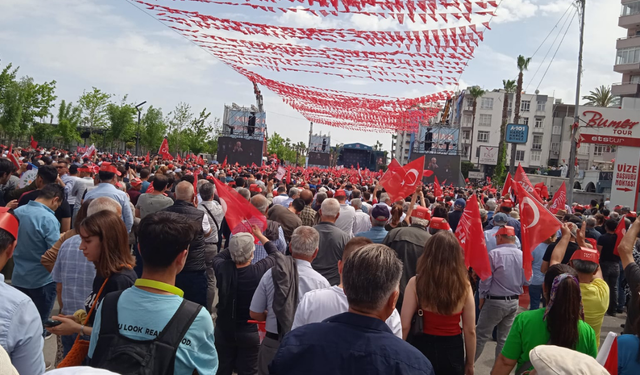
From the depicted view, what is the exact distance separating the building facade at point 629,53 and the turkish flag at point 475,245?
47105 mm

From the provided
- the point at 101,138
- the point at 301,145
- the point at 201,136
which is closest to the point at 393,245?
the point at 101,138

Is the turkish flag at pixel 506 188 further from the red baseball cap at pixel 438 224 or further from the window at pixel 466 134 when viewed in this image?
the window at pixel 466 134

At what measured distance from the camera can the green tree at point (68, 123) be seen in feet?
160

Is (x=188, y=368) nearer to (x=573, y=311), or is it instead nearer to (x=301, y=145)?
(x=573, y=311)

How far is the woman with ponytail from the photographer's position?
3270 mm

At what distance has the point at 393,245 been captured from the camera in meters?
5.30

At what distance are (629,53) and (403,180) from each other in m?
45.8

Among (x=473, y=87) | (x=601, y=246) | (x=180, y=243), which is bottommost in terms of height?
(x=601, y=246)

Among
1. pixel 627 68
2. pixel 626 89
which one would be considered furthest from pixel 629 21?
pixel 626 89

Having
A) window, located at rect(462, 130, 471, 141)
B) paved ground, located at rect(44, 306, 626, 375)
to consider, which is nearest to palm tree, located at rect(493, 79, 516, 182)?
window, located at rect(462, 130, 471, 141)

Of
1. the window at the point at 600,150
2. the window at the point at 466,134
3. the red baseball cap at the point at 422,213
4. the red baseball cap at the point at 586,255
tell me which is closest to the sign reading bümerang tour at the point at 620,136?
the red baseball cap at the point at 422,213

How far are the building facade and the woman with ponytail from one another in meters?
49.4

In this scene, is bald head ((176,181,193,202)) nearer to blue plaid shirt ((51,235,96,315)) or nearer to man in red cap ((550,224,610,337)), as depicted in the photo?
blue plaid shirt ((51,235,96,315))

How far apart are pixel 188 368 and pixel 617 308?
965 centimetres
